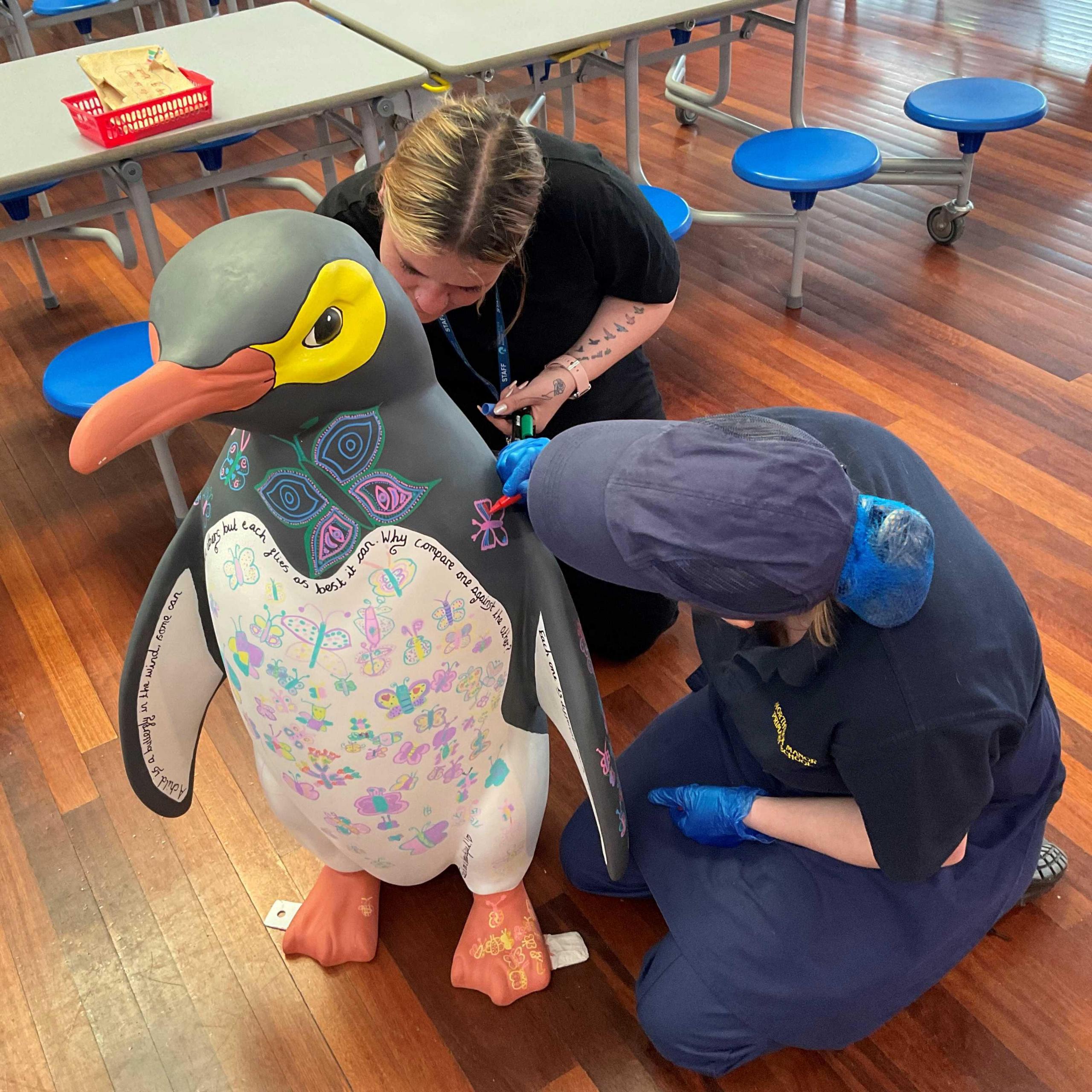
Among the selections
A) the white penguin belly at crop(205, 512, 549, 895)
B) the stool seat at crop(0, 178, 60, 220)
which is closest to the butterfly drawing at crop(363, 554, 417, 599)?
the white penguin belly at crop(205, 512, 549, 895)

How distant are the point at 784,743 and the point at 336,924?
684mm

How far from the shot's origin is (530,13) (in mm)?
2551

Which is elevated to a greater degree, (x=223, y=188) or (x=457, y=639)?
(x=457, y=639)

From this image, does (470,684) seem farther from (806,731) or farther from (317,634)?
(806,731)

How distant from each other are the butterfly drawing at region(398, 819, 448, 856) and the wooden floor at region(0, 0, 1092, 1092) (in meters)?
0.27

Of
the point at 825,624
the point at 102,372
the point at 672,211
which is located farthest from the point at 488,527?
the point at 672,211

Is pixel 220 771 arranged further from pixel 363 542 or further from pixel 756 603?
pixel 756 603

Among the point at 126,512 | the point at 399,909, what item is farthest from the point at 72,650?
the point at 399,909

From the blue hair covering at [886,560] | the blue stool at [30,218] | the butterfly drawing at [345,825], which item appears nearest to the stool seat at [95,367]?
the blue stool at [30,218]

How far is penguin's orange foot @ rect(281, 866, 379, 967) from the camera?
1.47 m

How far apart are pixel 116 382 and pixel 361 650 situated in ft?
3.92

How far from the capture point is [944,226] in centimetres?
302

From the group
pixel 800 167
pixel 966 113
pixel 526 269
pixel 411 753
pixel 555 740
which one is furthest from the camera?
pixel 966 113

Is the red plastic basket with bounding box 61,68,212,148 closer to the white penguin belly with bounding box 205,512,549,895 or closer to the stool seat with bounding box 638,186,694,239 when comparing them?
the stool seat with bounding box 638,186,694,239
